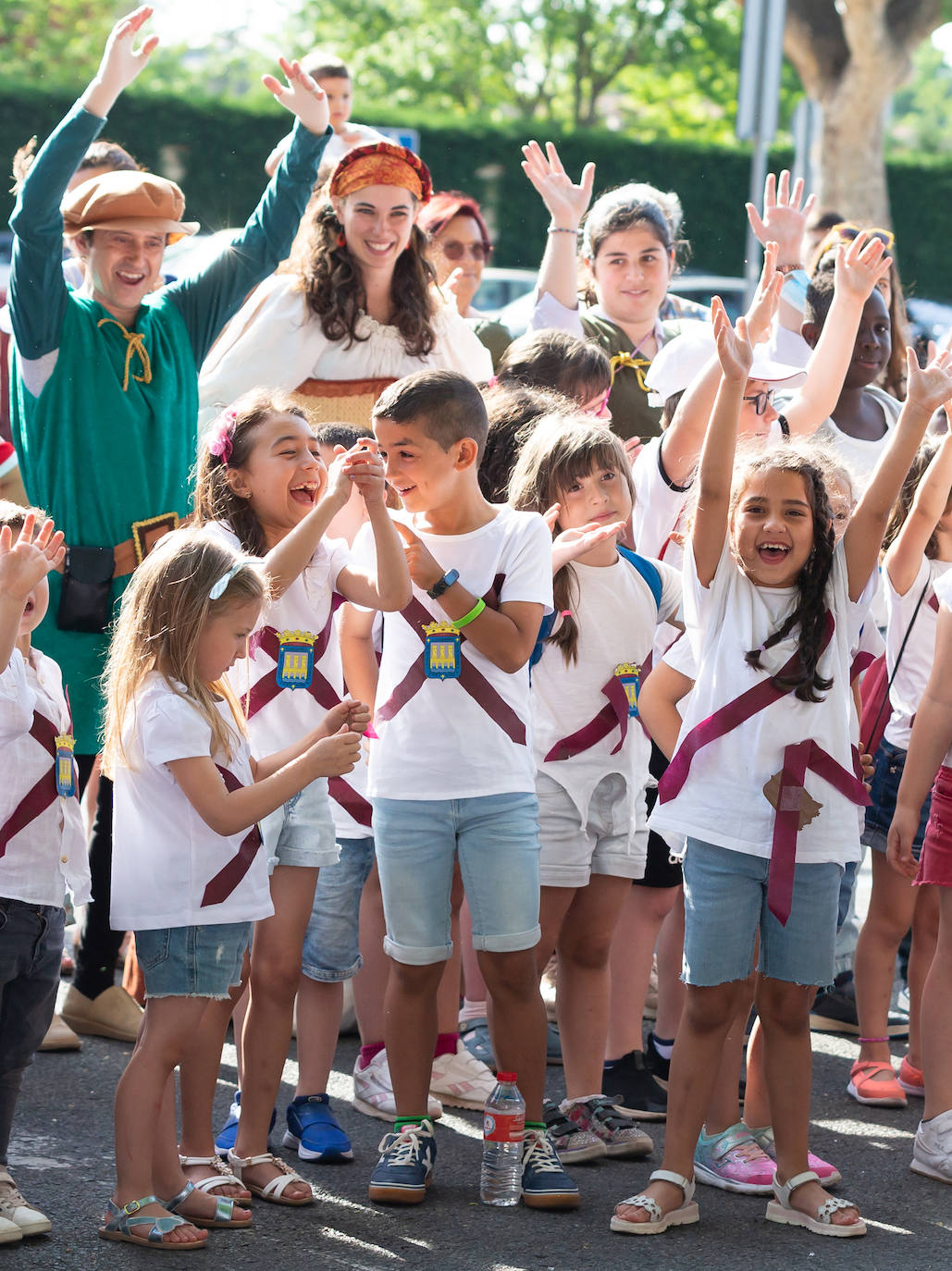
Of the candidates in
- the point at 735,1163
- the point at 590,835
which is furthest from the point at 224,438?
the point at 735,1163

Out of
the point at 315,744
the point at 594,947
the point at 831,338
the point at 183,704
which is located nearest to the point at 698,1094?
the point at 594,947

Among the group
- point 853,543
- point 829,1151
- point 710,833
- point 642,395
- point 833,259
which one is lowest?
point 829,1151

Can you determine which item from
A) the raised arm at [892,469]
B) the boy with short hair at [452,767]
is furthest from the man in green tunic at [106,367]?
the raised arm at [892,469]

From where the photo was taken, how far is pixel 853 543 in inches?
147

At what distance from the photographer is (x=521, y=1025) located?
12.4 feet

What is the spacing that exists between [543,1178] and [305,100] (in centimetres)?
291

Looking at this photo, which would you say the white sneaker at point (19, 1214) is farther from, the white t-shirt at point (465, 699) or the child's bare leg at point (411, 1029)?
the white t-shirt at point (465, 699)

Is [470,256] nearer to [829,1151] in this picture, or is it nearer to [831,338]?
[831,338]

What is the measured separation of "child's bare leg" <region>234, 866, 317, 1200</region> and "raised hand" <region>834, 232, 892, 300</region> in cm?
224

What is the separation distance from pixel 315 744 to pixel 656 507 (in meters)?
1.68

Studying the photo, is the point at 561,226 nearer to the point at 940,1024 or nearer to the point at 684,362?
the point at 684,362

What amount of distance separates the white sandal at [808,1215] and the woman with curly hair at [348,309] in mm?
2580

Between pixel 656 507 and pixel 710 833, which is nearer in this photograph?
pixel 710 833

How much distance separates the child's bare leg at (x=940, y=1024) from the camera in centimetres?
404
